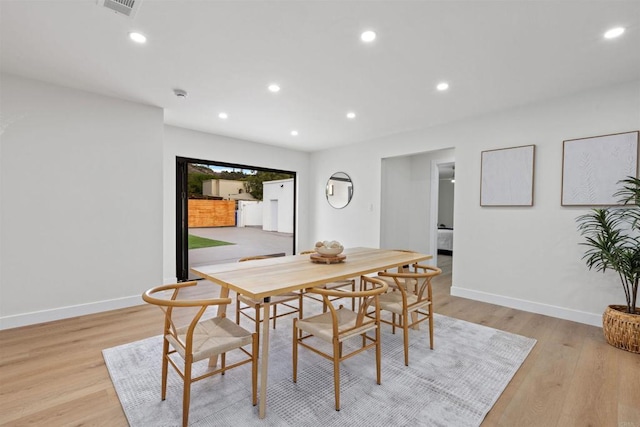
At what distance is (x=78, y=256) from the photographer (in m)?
3.27

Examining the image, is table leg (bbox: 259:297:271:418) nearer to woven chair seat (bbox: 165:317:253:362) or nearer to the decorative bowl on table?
woven chair seat (bbox: 165:317:253:362)

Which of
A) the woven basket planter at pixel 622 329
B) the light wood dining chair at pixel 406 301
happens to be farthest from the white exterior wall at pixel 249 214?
the woven basket planter at pixel 622 329

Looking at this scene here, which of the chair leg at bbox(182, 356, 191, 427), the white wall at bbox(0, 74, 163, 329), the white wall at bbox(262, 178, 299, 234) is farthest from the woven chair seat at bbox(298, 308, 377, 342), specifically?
the white wall at bbox(262, 178, 299, 234)

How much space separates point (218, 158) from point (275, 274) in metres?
3.60

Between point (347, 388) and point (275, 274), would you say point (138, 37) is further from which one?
point (347, 388)

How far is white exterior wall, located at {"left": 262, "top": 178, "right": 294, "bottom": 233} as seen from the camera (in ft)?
22.3

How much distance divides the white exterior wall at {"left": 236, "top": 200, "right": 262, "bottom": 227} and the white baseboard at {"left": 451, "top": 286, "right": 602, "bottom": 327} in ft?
19.2

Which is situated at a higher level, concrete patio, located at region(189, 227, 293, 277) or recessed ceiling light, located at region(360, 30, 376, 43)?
recessed ceiling light, located at region(360, 30, 376, 43)

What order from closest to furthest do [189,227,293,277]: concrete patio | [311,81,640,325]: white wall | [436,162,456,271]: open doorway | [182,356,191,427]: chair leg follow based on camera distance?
1. [182,356,191,427]: chair leg
2. [311,81,640,325]: white wall
3. [189,227,293,277]: concrete patio
4. [436,162,456,271]: open doorway

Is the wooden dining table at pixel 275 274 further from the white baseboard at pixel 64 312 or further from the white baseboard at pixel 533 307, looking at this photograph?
the white baseboard at pixel 64 312

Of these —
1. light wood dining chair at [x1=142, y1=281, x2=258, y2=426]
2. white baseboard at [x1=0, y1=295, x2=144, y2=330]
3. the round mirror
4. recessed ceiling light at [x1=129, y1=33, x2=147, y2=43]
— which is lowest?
white baseboard at [x1=0, y1=295, x2=144, y2=330]

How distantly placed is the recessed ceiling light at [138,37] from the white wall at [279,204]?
4414mm

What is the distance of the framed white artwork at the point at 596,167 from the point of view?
9.59 ft

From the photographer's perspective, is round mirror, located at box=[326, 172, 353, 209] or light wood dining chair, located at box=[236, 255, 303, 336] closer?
light wood dining chair, located at box=[236, 255, 303, 336]
